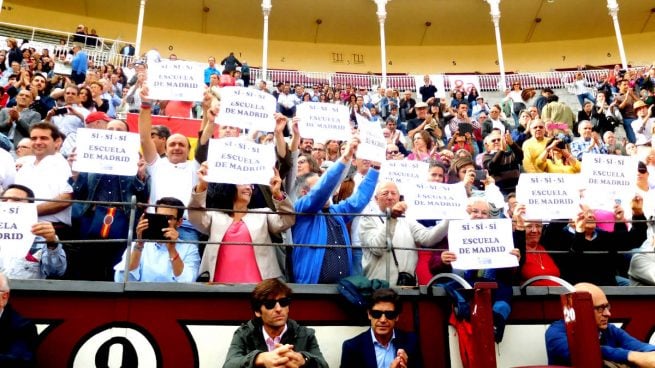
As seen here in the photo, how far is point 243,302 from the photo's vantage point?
3.94m

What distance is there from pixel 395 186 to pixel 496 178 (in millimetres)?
2257

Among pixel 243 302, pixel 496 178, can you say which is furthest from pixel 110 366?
pixel 496 178

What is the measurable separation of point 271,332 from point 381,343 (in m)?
0.76

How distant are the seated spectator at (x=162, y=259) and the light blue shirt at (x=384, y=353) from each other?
4.64ft

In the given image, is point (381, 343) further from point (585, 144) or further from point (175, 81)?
point (585, 144)

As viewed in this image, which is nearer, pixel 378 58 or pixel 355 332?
pixel 355 332

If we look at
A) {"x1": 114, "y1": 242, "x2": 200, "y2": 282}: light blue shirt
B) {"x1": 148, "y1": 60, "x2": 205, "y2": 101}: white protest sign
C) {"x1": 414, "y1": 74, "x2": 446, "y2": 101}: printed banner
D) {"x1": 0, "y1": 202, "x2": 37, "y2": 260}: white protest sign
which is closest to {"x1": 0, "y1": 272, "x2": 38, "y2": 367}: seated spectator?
{"x1": 0, "y1": 202, "x2": 37, "y2": 260}: white protest sign

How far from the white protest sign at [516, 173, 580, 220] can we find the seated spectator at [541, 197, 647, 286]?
0.28 meters

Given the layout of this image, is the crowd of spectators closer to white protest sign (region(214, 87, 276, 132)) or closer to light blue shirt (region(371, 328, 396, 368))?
white protest sign (region(214, 87, 276, 132))

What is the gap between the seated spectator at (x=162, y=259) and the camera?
12.8ft

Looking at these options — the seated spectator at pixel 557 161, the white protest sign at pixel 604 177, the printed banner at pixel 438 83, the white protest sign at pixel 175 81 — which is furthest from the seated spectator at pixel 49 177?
the printed banner at pixel 438 83

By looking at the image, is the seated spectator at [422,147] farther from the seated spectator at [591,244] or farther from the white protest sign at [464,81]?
the white protest sign at [464,81]

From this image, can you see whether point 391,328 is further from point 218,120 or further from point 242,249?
point 218,120

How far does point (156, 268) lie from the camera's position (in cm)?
403
